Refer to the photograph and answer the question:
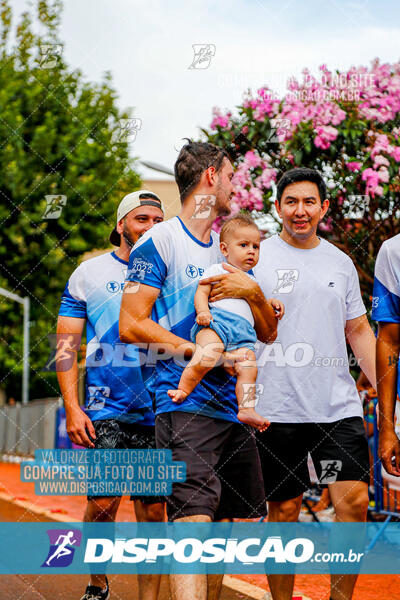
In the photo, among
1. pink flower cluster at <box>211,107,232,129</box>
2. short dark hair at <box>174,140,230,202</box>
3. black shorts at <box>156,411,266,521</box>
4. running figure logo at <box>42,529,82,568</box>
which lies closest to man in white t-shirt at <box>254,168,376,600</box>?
black shorts at <box>156,411,266,521</box>

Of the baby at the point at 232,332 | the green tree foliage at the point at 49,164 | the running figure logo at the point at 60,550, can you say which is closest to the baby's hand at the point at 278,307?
the baby at the point at 232,332

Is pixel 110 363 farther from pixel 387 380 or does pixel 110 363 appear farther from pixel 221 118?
pixel 221 118

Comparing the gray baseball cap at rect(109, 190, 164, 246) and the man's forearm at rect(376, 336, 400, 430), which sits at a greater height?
the gray baseball cap at rect(109, 190, 164, 246)

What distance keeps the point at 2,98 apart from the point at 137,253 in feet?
68.2

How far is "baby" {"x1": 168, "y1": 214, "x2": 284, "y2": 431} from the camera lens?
12.4 feet

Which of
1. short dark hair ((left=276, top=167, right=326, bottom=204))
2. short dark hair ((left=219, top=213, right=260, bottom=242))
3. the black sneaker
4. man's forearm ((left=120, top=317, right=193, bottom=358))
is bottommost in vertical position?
the black sneaker

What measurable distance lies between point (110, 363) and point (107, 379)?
0.10 metres

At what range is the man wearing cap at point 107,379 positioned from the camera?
5.07m

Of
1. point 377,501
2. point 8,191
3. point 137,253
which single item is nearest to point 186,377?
point 137,253

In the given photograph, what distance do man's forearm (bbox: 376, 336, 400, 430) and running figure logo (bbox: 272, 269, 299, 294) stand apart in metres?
0.61

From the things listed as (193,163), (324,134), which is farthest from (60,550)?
(324,134)

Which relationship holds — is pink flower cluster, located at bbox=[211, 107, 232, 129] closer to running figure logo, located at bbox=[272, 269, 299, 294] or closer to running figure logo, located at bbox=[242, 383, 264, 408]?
running figure logo, located at bbox=[272, 269, 299, 294]

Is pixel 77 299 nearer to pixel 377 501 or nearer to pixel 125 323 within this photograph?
pixel 125 323

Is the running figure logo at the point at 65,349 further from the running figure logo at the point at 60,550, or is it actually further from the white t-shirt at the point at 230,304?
the running figure logo at the point at 60,550
